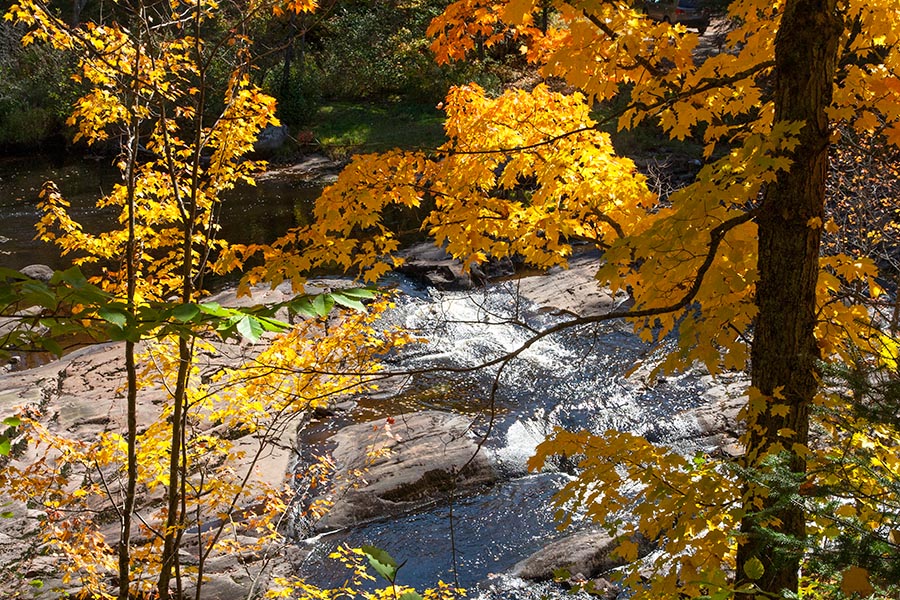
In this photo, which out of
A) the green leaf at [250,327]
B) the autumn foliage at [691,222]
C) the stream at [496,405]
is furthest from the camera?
the stream at [496,405]

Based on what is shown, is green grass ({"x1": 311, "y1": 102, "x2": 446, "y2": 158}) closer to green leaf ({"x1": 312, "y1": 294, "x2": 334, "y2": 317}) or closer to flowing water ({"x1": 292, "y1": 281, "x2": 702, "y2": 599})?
flowing water ({"x1": 292, "y1": 281, "x2": 702, "y2": 599})

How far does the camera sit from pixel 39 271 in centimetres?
1214

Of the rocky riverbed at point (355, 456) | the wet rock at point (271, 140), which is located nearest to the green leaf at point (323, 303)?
the rocky riverbed at point (355, 456)

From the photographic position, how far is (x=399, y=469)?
296 inches

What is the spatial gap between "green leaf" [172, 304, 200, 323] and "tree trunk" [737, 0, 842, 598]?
2381 mm

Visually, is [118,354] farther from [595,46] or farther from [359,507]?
[595,46]

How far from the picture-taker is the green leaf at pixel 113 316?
1.33m

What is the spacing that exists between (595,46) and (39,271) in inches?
461

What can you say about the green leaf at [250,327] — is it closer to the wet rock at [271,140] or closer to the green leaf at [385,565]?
the green leaf at [385,565]

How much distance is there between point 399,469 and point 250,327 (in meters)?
6.43

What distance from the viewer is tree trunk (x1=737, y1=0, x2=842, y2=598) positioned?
2.97 meters

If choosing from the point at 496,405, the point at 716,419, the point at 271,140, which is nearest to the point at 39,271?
the point at 496,405

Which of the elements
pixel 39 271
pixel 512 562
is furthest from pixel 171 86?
pixel 39 271

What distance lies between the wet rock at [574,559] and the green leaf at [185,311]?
17.5 feet
